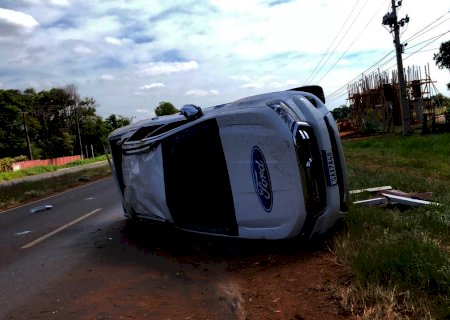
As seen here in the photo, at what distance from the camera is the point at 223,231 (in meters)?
5.66

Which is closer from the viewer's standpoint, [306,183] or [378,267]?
[378,267]

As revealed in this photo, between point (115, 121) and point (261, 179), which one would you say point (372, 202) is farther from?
point (115, 121)

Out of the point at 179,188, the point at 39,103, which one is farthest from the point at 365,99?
the point at 39,103

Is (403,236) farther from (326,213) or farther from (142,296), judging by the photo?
(142,296)

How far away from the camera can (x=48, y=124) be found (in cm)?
8581

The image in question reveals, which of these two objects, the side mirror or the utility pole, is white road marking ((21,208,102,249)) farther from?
the utility pole

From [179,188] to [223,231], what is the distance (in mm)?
938

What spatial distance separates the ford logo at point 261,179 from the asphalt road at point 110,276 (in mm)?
912

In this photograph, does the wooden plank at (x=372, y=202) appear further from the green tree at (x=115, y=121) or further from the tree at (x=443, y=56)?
the green tree at (x=115, y=121)

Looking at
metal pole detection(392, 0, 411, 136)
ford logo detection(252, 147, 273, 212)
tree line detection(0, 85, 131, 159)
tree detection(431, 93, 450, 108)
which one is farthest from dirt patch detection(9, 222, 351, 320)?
tree line detection(0, 85, 131, 159)

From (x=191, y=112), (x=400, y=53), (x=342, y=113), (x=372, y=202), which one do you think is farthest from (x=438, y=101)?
(x=191, y=112)

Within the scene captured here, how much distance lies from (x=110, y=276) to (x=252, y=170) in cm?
202

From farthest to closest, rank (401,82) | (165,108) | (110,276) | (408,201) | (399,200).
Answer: (165,108) → (401,82) → (399,200) → (408,201) → (110,276)

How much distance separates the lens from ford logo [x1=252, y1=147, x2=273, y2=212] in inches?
199
